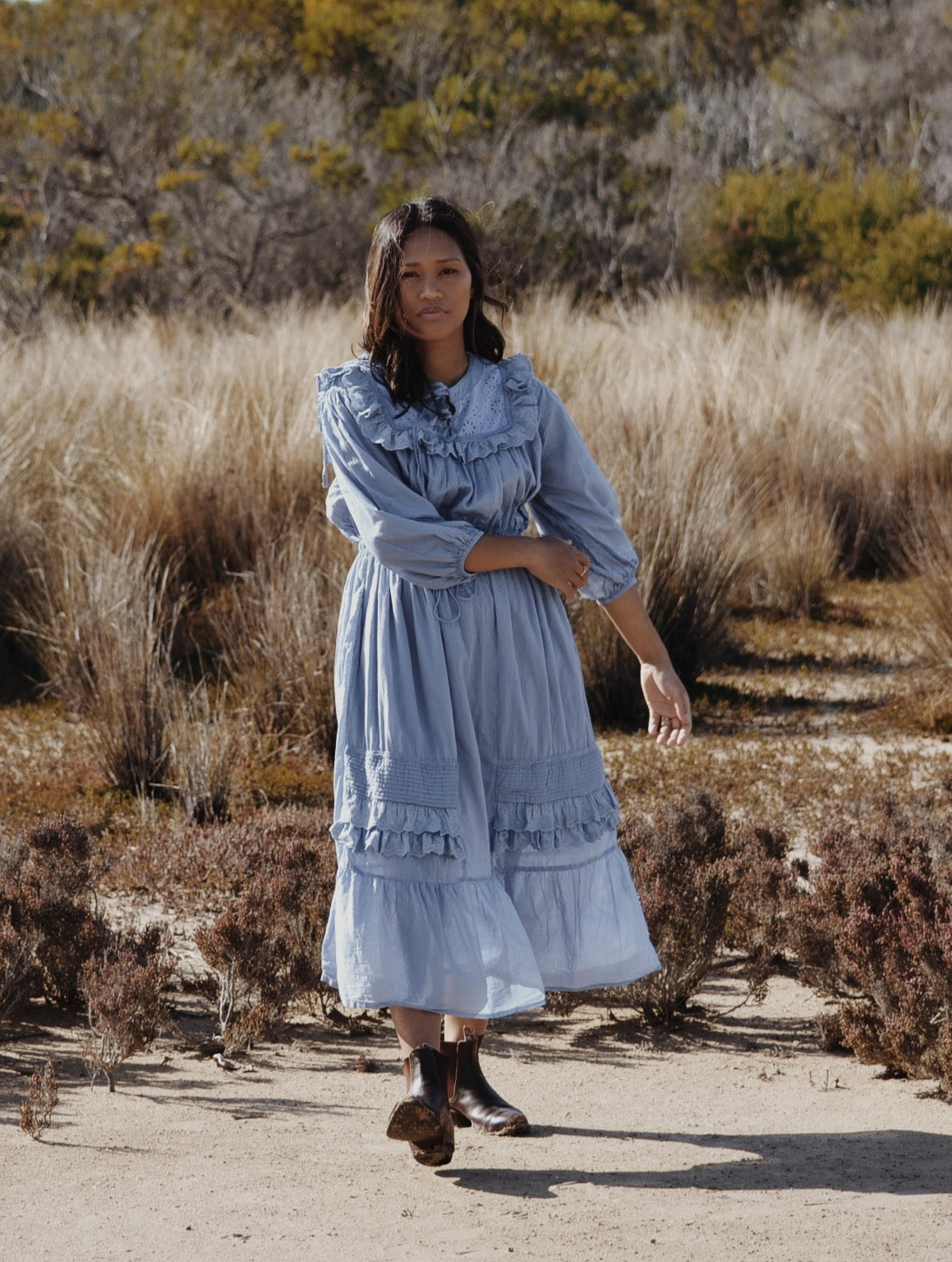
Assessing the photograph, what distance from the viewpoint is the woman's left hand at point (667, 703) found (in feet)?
10.0

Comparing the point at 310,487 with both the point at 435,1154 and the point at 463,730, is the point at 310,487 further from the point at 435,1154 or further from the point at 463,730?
the point at 435,1154

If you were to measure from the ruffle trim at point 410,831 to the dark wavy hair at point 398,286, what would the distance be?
29.1 inches

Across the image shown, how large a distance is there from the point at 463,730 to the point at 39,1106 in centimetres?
112

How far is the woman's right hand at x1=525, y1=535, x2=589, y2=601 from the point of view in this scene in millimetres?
2887

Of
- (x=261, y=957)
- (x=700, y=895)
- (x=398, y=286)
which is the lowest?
(x=261, y=957)

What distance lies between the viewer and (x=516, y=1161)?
305 cm

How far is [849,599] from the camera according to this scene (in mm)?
9352

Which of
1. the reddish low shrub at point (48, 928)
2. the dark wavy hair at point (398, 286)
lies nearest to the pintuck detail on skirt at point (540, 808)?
the dark wavy hair at point (398, 286)

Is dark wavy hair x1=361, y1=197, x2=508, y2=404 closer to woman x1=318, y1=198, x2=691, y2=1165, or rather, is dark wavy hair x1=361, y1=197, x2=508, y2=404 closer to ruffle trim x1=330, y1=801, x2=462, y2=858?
woman x1=318, y1=198, x2=691, y2=1165

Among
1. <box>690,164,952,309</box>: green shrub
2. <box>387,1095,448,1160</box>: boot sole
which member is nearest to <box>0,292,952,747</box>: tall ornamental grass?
<box>387,1095,448,1160</box>: boot sole

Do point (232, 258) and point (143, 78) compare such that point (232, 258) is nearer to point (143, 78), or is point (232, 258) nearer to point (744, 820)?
point (143, 78)

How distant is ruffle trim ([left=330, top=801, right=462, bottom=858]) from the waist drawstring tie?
0.34 metres

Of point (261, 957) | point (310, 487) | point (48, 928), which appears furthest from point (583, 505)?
point (310, 487)

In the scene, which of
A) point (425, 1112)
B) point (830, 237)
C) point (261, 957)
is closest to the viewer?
point (425, 1112)
